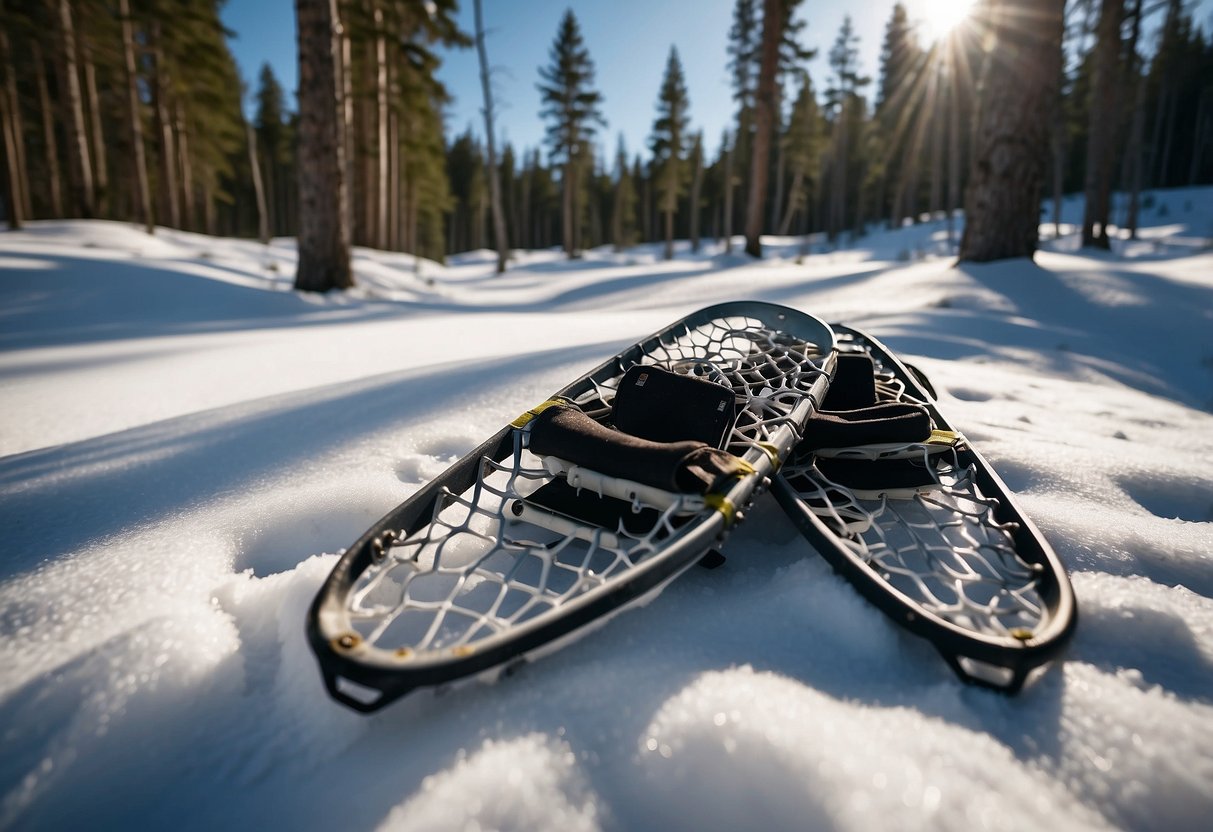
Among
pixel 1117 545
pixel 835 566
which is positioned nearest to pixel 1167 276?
pixel 1117 545

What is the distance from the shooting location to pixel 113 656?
105cm

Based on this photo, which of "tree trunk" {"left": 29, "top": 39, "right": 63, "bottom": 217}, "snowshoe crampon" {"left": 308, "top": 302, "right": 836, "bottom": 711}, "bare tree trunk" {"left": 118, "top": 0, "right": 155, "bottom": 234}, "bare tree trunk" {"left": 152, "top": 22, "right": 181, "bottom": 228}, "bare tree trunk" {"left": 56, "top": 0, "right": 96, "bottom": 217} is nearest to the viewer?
"snowshoe crampon" {"left": 308, "top": 302, "right": 836, "bottom": 711}

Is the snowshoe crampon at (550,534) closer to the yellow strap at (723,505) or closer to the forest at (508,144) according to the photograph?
the yellow strap at (723,505)

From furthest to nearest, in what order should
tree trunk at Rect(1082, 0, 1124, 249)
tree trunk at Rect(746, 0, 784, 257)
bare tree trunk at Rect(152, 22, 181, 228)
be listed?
bare tree trunk at Rect(152, 22, 181, 228) → tree trunk at Rect(746, 0, 784, 257) → tree trunk at Rect(1082, 0, 1124, 249)

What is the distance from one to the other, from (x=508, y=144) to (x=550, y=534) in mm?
48500

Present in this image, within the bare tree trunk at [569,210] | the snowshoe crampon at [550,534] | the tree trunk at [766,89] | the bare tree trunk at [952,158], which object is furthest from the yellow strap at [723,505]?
the bare tree trunk at [569,210]

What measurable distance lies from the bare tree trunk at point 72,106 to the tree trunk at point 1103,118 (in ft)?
69.2

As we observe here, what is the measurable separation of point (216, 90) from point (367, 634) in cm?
2621

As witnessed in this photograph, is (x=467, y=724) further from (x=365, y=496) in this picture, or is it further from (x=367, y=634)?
(x=365, y=496)

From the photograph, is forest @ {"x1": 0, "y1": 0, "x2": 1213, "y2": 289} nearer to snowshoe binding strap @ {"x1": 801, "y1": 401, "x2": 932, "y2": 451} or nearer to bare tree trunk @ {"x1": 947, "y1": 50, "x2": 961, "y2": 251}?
bare tree trunk @ {"x1": 947, "y1": 50, "x2": 961, "y2": 251}

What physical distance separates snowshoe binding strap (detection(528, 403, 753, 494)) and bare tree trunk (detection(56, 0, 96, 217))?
17.3 m

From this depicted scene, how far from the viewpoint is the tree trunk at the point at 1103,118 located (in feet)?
31.2

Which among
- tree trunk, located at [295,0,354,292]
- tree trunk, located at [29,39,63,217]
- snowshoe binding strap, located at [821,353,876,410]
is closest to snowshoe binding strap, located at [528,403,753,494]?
snowshoe binding strap, located at [821,353,876,410]

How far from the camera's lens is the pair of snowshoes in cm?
103
